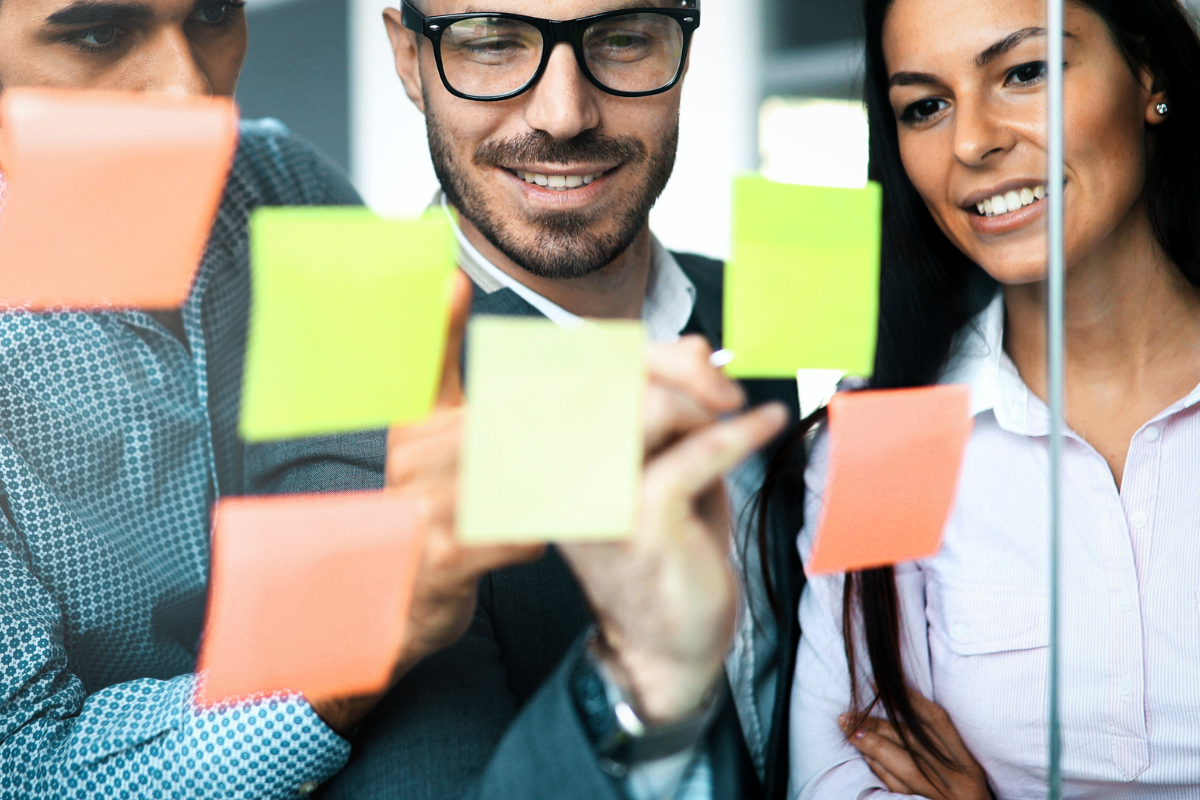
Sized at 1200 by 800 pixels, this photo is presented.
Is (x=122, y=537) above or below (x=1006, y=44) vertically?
below

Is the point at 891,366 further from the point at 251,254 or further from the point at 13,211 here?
the point at 13,211

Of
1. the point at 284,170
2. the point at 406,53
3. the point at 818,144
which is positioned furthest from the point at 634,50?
the point at 818,144

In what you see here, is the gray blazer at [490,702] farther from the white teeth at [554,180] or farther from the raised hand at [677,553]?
the white teeth at [554,180]

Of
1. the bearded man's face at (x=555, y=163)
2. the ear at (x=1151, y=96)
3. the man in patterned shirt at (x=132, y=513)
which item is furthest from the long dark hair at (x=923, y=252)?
the man in patterned shirt at (x=132, y=513)

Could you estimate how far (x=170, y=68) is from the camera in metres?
0.50

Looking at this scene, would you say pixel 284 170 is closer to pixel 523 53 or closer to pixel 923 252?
pixel 523 53

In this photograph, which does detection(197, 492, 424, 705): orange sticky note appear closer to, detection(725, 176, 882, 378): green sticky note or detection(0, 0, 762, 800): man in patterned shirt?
detection(0, 0, 762, 800): man in patterned shirt

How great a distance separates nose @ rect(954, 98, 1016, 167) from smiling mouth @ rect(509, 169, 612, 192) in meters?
0.30

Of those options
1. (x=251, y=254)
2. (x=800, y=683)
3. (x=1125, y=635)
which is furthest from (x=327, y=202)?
(x=1125, y=635)

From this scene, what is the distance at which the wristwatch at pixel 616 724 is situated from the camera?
0.56m

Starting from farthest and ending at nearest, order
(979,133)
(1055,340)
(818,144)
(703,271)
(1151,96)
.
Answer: (818,144) < (703,271) < (1151,96) < (979,133) < (1055,340)

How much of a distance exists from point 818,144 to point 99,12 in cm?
98

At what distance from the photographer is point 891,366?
0.79 metres

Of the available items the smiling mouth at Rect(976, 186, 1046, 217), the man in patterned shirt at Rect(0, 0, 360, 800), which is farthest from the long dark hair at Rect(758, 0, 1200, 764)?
the man in patterned shirt at Rect(0, 0, 360, 800)
